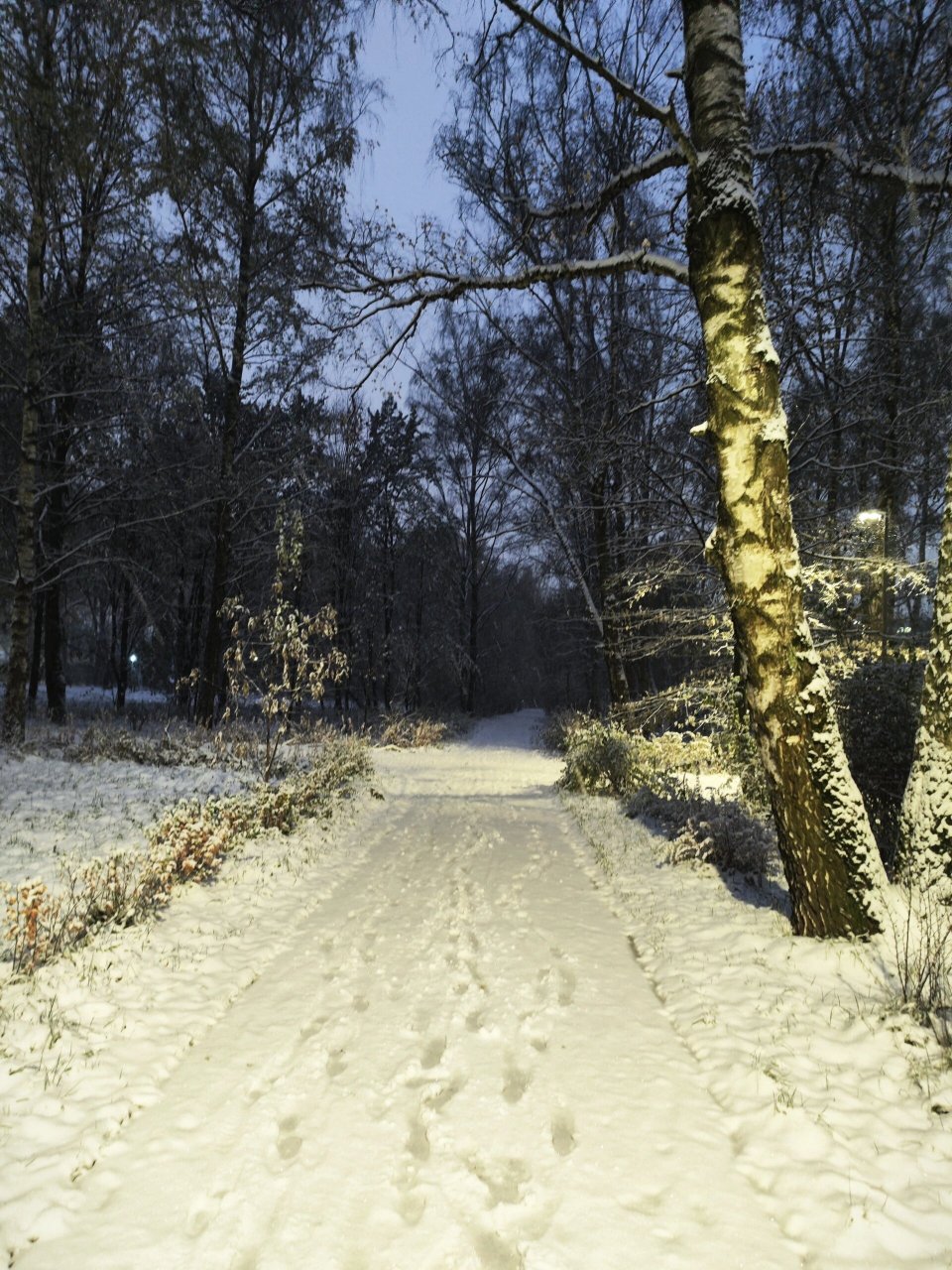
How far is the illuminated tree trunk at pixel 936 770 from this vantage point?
3672 mm

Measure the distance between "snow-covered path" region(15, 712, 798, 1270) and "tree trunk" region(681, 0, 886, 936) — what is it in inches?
55.5

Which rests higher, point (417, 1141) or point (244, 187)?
point (244, 187)

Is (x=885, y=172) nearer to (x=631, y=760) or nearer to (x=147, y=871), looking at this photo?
(x=147, y=871)

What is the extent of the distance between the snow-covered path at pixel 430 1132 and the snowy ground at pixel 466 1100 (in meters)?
0.01

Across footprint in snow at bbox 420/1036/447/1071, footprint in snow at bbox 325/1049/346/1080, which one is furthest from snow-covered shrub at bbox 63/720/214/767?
footprint in snow at bbox 420/1036/447/1071

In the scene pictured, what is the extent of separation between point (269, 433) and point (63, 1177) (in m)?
15.5

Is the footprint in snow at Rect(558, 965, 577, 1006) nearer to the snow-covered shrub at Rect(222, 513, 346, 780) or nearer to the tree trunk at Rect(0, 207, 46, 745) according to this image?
the snow-covered shrub at Rect(222, 513, 346, 780)

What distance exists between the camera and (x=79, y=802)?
22.8ft

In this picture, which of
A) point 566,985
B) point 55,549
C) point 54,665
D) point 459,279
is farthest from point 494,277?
point 54,665

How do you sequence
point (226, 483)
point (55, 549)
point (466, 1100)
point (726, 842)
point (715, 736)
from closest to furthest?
1. point (466, 1100)
2. point (726, 842)
3. point (715, 736)
4. point (226, 483)
5. point (55, 549)

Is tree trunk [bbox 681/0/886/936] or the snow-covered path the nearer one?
the snow-covered path

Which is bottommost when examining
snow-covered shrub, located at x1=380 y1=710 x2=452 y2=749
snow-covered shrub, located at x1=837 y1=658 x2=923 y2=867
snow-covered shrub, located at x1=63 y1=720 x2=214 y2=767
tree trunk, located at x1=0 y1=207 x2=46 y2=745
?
snow-covered shrub, located at x1=380 y1=710 x2=452 y2=749

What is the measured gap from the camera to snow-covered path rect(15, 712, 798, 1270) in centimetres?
196

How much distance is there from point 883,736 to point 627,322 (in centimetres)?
851
